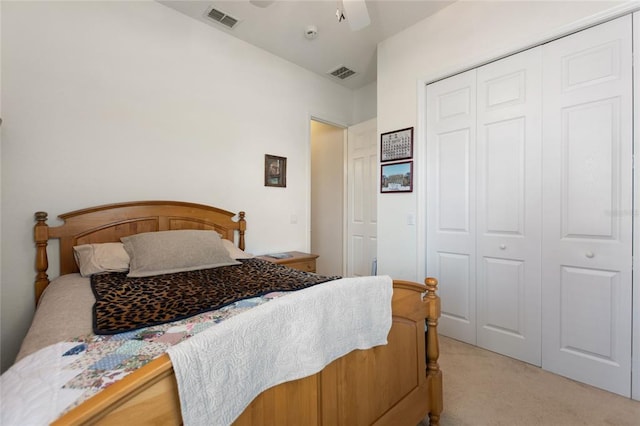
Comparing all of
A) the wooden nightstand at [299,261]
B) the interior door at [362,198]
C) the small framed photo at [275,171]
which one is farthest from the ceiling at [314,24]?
the wooden nightstand at [299,261]

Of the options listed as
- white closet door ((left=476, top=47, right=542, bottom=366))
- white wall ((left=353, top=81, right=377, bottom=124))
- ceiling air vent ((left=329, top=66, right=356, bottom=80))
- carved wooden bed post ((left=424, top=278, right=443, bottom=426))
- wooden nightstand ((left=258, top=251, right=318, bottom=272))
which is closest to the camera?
carved wooden bed post ((left=424, top=278, right=443, bottom=426))

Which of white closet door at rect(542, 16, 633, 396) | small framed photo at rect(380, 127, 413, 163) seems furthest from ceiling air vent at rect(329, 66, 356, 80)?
white closet door at rect(542, 16, 633, 396)

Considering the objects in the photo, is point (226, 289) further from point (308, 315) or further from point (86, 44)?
point (86, 44)

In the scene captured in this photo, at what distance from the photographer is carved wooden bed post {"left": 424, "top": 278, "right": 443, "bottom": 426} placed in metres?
1.40

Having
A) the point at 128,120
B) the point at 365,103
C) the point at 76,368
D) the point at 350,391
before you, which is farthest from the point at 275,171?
the point at 76,368

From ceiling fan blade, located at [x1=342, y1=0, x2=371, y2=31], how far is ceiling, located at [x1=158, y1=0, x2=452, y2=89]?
367 mm

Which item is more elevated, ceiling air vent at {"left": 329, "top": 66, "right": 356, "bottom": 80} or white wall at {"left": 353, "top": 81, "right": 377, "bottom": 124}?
ceiling air vent at {"left": 329, "top": 66, "right": 356, "bottom": 80}

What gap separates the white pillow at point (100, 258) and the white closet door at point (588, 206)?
2956 mm

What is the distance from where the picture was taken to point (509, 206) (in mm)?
2158

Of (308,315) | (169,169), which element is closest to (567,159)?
(308,315)

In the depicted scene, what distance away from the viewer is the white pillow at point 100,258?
176cm

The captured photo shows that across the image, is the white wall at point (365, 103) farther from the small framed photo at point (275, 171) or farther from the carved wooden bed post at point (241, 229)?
the carved wooden bed post at point (241, 229)

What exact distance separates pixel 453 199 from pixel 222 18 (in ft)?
8.79

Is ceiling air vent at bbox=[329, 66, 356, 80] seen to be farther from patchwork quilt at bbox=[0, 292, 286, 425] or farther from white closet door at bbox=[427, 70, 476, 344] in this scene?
patchwork quilt at bbox=[0, 292, 286, 425]
